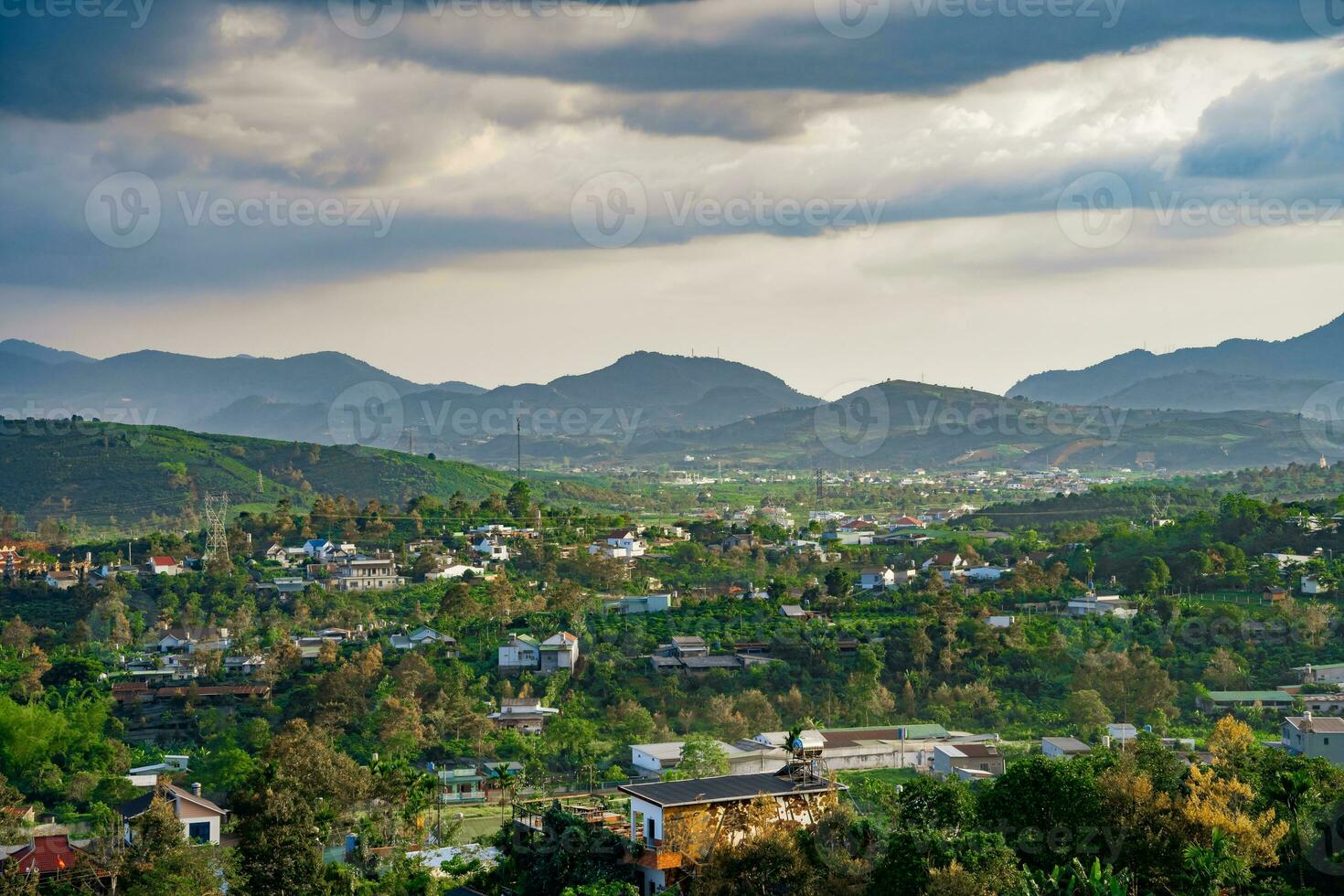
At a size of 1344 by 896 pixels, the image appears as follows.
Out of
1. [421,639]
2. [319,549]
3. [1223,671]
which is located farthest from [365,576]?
[1223,671]

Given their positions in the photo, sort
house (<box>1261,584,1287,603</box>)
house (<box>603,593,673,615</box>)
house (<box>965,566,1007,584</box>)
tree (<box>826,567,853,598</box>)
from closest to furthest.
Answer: house (<box>1261,584,1287,603</box>)
house (<box>603,593,673,615</box>)
tree (<box>826,567,853,598</box>)
house (<box>965,566,1007,584</box>)

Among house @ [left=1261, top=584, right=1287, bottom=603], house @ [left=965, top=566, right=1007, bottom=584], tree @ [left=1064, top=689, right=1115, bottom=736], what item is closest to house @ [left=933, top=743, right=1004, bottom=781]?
tree @ [left=1064, top=689, right=1115, bottom=736]

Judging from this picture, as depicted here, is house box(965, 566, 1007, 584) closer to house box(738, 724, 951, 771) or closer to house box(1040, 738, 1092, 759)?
house box(738, 724, 951, 771)

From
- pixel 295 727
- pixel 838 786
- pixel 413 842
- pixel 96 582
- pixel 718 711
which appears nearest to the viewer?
A: pixel 838 786

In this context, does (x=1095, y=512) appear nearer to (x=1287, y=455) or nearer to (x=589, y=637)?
(x=589, y=637)

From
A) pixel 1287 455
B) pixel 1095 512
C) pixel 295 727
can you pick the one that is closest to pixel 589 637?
pixel 295 727

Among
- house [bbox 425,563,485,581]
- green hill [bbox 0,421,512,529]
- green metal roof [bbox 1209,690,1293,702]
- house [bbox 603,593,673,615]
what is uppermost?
green hill [bbox 0,421,512,529]
